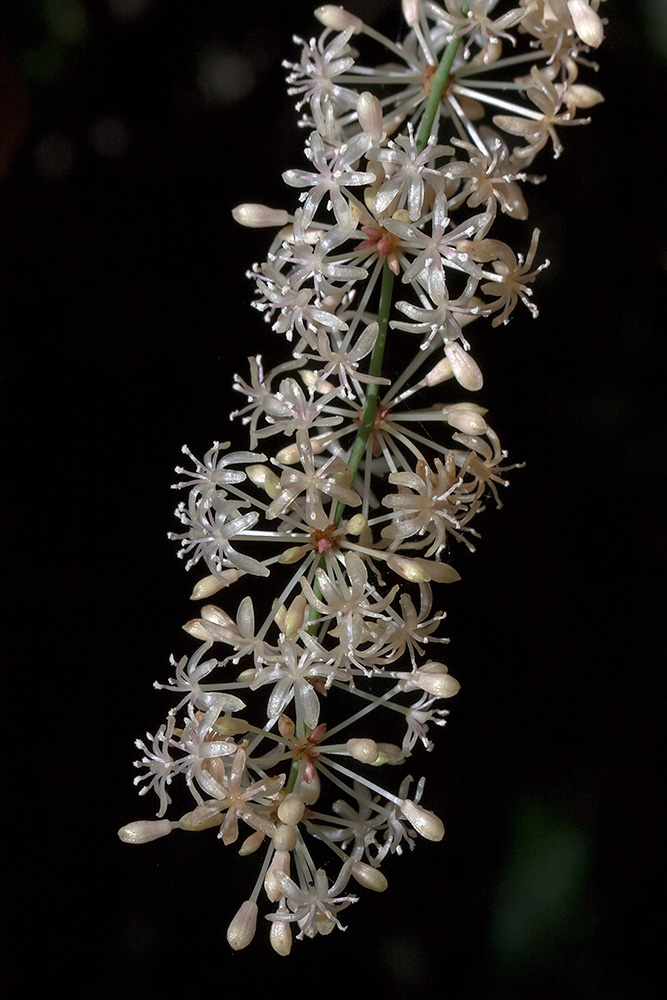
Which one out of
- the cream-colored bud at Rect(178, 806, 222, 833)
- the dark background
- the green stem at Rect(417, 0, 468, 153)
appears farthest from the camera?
the dark background

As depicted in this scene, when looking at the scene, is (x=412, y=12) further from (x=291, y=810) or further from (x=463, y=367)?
(x=291, y=810)

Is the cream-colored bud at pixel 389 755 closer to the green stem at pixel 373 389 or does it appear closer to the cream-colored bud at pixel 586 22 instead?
the green stem at pixel 373 389

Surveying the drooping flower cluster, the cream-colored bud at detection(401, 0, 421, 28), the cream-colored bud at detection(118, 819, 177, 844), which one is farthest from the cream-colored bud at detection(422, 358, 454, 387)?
the cream-colored bud at detection(118, 819, 177, 844)

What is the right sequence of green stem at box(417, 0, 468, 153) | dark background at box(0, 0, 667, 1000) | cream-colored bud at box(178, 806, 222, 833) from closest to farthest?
cream-colored bud at box(178, 806, 222, 833), green stem at box(417, 0, 468, 153), dark background at box(0, 0, 667, 1000)

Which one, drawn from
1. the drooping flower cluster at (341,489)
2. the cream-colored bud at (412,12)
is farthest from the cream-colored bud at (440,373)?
the cream-colored bud at (412,12)

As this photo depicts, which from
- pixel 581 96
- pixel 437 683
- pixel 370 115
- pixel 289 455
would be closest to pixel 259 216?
pixel 370 115

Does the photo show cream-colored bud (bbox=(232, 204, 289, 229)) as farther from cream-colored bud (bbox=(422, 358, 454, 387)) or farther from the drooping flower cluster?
cream-colored bud (bbox=(422, 358, 454, 387))

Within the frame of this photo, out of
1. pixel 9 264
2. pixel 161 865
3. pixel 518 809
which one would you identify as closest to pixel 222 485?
pixel 9 264
